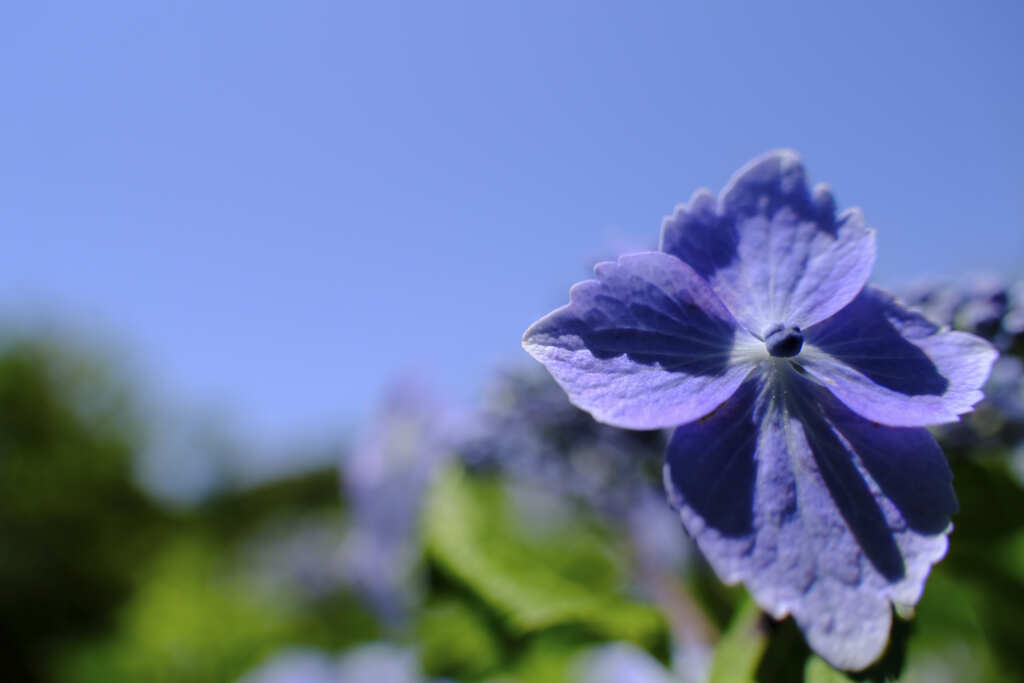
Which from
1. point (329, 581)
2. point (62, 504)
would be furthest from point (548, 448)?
point (62, 504)

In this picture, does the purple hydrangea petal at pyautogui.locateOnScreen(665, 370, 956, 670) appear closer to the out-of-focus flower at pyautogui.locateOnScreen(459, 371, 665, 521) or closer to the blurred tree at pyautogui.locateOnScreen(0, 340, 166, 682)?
the out-of-focus flower at pyautogui.locateOnScreen(459, 371, 665, 521)

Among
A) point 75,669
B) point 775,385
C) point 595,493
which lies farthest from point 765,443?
point 75,669

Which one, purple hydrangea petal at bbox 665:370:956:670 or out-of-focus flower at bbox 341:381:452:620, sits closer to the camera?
purple hydrangea petal at bbox 665:370:956:670

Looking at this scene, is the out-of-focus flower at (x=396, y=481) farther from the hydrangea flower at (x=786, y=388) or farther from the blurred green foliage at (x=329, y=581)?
the hydrangea flower at (x=786, y=388)

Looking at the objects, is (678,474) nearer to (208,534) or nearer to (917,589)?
(917,589)

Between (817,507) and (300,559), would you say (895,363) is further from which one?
(300,559)

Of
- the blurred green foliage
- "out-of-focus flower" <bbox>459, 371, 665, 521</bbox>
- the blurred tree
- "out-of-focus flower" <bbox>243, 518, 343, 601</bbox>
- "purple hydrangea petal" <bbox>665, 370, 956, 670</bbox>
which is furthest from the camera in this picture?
the blurred tree

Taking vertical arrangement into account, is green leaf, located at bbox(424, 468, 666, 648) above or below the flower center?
below

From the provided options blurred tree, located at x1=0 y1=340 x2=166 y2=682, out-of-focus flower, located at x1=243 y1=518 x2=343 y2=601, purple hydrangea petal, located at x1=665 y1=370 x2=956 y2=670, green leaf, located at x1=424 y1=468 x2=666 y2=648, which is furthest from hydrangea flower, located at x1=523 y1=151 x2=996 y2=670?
blurred tree, located at x1=0 y1=340 x2=166 y2=682
